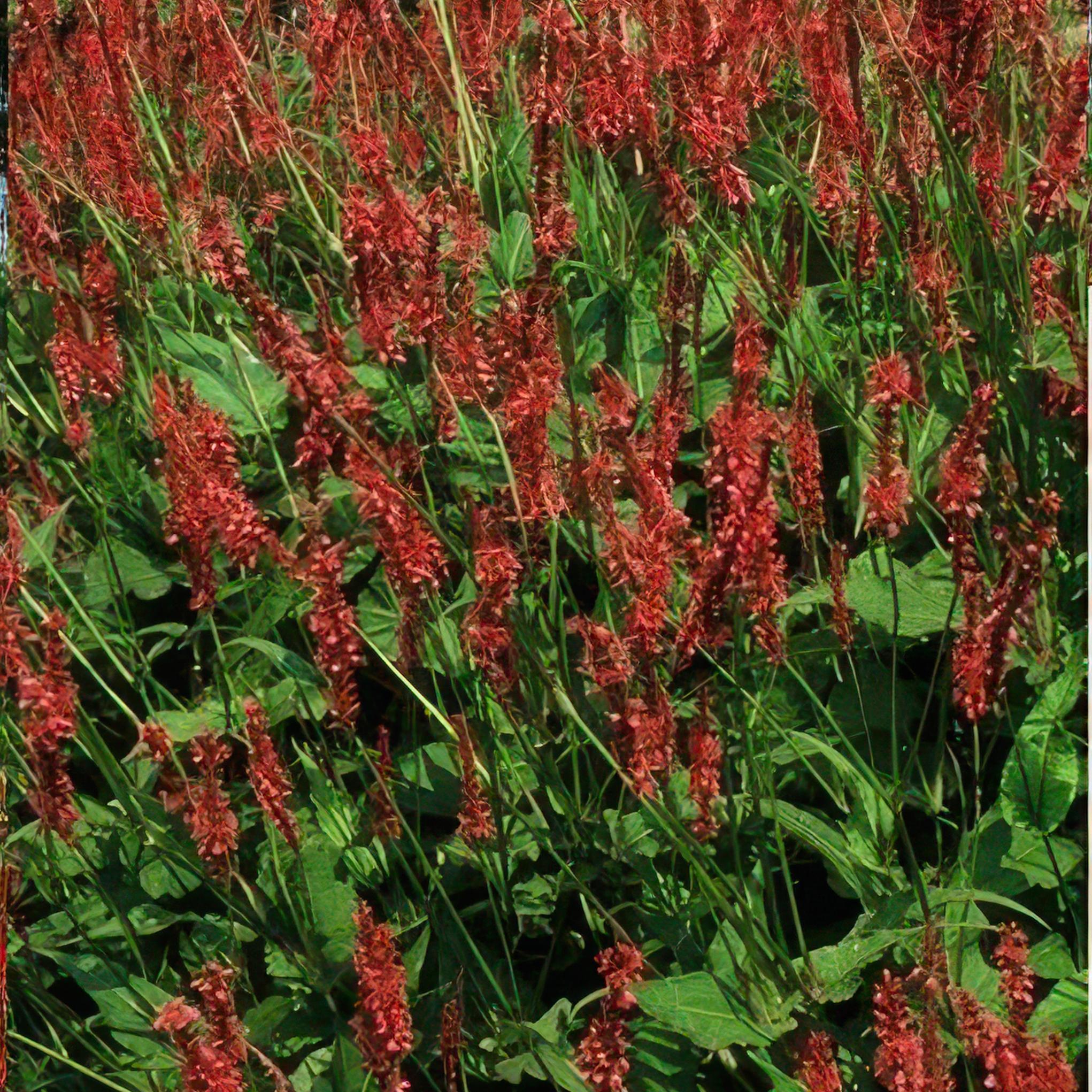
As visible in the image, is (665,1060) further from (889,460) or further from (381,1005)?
(889,460)

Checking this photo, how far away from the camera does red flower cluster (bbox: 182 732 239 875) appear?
1.32 meters

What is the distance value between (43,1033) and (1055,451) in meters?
1.09

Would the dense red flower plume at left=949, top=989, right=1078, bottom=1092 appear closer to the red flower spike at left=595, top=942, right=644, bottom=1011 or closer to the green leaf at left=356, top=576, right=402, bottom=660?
the red flower spike at left=595, top=942, right=644, bottom=1011

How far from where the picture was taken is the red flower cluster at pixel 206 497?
4.35ft

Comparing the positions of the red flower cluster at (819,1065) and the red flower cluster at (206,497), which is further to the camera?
the red flower cluster at (206,497)

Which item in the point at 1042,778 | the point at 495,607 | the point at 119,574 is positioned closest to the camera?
the point at 1042,778

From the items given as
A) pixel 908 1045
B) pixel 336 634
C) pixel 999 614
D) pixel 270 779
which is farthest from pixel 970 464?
pixel 270 779

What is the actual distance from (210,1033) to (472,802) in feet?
1.14

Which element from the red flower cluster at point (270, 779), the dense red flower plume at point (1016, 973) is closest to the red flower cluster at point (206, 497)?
the red flower cluster at point (270, 779)

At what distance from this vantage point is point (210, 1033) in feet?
4.36

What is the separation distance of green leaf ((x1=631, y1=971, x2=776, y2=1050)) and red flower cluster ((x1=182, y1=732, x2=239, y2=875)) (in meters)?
0.40

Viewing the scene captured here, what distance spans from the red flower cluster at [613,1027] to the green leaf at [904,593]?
0.35 meters

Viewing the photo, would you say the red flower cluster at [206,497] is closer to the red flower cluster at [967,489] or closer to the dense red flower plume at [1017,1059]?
the red flower cluster at [967,489]

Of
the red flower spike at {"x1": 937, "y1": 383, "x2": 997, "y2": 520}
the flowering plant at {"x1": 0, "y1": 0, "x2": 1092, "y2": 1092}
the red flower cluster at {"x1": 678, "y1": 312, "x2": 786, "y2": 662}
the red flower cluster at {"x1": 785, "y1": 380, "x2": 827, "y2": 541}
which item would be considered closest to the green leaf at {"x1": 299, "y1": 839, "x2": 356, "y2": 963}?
the flowering plant at {"x1": 0, "y1": 0, "x2": 1092, "y2": 1092}
